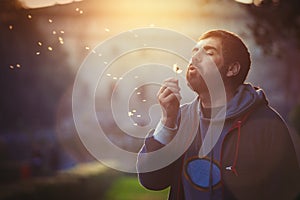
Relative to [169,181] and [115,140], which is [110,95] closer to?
[115,140]

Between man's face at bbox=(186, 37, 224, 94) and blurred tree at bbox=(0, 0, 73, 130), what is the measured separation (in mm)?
733

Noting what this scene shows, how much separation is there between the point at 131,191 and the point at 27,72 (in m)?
0.95

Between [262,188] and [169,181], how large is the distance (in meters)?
0.53

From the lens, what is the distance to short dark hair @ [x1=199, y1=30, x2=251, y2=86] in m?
3.43

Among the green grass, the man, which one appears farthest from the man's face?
the green grass

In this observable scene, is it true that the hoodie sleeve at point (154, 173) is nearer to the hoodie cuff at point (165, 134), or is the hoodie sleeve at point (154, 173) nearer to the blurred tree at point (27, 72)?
the hoodie cuff at point (165, 134)

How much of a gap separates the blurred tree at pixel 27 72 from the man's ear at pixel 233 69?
93cm

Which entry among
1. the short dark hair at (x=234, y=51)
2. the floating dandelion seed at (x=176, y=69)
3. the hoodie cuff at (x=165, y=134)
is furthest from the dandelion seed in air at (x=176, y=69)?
the hoodie cuff at (x=165, y=134)

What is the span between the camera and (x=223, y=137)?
134 inches

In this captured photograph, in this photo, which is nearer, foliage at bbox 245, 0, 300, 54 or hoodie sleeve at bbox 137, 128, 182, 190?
hoodie sleeve at bbox 137, 128, 182, 190

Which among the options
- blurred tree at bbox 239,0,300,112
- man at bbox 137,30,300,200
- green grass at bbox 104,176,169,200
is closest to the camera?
man at bbox 137,30,300,200

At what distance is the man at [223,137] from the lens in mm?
3398

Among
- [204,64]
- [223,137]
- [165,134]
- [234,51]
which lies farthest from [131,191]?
[234,51]

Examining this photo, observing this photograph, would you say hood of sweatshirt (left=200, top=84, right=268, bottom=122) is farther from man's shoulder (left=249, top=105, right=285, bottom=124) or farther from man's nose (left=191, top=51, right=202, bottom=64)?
man's nose (left=191, top=51, right=202, bottom=64)
